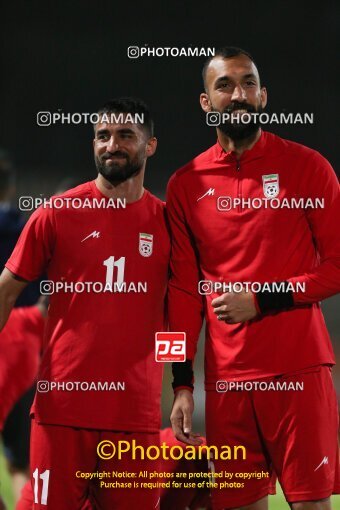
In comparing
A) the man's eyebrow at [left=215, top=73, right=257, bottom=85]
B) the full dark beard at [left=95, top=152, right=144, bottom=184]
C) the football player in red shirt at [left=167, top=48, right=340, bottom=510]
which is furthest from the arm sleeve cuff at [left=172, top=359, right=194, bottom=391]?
the man's eyebrow at [left=215, top=73, right=257, bottom=85]

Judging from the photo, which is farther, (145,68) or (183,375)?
(145,68)

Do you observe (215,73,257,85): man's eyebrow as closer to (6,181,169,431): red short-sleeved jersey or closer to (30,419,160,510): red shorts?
(6,181,169,431): red short-sleeved jersey

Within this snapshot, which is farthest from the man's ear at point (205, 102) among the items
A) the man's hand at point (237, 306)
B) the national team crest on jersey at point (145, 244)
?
the man's hand at point (237, 306)

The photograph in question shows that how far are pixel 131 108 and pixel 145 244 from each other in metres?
0.40

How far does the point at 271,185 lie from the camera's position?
252 centimetres

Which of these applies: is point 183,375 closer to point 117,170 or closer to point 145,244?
point 145,244

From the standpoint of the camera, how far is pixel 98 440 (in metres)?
2.54

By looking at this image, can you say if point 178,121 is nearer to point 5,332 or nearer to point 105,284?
point 105,284

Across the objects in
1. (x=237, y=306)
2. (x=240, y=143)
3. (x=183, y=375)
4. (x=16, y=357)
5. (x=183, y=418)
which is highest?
(x=240, y=143)

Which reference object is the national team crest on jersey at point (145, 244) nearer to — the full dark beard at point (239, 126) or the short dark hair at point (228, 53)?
the full dark beard at point (239, 126)

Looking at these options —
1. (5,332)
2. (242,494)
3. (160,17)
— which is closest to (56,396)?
(242,494)

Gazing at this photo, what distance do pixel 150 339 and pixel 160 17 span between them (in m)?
1.01

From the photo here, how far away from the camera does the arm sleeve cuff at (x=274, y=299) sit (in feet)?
7.89

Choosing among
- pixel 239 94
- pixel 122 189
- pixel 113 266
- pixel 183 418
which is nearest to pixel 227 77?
pixel 239 94
